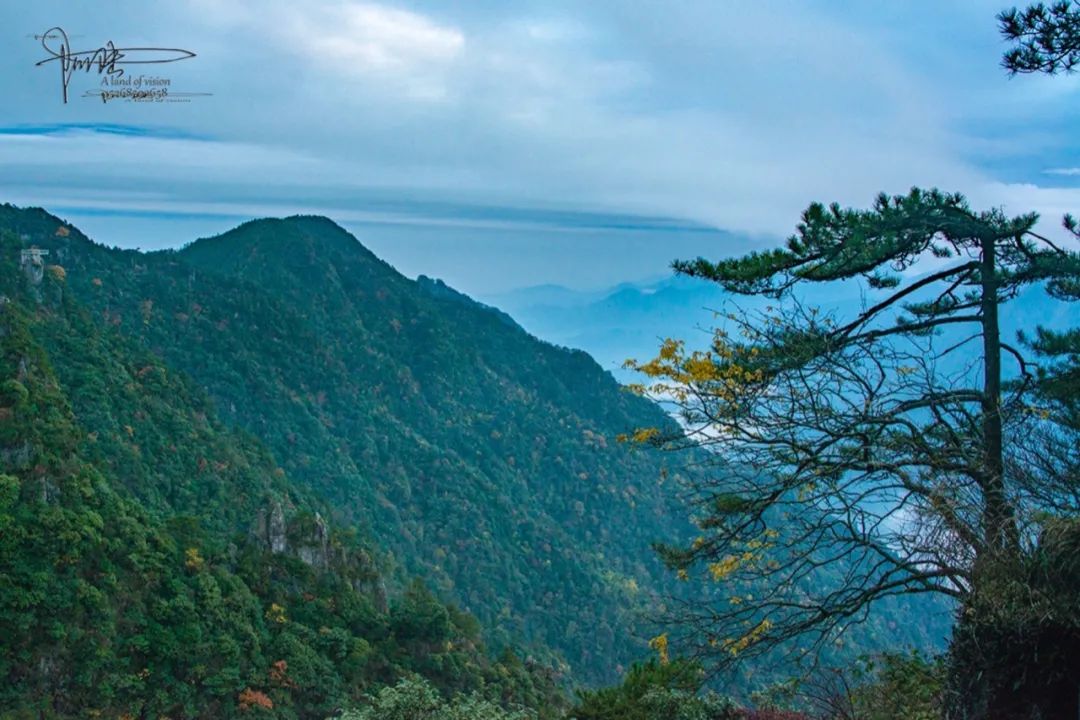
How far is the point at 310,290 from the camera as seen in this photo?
80125 millimetres

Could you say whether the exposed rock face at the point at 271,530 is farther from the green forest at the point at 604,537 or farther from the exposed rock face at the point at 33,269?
the exposed rock face at the point at 33,269

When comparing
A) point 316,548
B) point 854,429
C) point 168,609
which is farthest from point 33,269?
point 854,429

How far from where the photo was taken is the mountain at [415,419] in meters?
50.6

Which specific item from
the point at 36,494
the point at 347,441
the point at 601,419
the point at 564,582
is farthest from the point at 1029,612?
the point at 601,419

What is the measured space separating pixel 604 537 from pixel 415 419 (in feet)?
68.3

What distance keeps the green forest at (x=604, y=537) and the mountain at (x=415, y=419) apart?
0.37m

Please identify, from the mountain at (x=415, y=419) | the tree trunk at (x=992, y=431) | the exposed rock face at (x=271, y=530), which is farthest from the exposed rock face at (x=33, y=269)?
the tree trunk at (x=992, y=431)

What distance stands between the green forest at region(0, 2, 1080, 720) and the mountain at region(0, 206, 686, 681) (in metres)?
0.37

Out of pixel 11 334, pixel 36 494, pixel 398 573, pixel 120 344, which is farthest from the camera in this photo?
pixel 398 573

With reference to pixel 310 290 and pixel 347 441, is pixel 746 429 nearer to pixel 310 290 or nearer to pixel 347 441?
pixel 347 441

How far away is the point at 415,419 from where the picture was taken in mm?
73125

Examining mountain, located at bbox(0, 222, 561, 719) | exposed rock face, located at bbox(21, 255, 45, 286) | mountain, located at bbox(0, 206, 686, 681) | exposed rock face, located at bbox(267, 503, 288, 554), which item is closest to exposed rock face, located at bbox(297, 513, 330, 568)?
mountain, located at bbox(0, 222, 561, 719)

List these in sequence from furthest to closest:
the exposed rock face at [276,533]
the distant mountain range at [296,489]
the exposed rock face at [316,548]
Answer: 1. the exposed rock face at [316,548]
2. the exposed rock face at [276,533]
3. the distant mountain range at [296,489]

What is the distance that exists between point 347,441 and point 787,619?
195 feet
